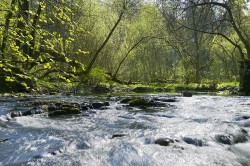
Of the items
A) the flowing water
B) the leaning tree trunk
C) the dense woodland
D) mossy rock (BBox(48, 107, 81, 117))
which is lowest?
the flowing water

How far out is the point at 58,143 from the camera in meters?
4.10

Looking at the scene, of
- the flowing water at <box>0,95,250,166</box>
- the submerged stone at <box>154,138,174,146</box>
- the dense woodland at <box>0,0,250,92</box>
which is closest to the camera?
the flowing water at <box>0,95,250,166</box>

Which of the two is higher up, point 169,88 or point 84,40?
point 84,40

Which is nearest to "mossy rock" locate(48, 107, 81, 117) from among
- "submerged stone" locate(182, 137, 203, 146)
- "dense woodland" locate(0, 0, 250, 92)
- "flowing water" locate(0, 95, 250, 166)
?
"flowing water" locate(0, 95, 250, 166)

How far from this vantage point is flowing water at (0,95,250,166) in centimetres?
334

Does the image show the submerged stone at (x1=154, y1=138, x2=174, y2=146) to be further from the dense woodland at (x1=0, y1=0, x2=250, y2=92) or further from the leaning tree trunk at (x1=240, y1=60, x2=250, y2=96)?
the leaning tree trunk at (x1=240, y1=60, x2=250, y2=96)

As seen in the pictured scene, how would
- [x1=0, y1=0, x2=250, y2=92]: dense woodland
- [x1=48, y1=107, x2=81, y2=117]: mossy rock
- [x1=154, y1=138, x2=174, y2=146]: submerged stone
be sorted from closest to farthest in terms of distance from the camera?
[x1=154, y1=138, x2=174, y2=146]: submerged stone < [x1=48, y1=107, x2=81, y2=117]: mossy rock < [x1=0, y1=0, x2=250, y2=92]: dense woodland

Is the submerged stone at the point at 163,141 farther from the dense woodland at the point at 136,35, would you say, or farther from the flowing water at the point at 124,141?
the dense woodland at the point at 136,35

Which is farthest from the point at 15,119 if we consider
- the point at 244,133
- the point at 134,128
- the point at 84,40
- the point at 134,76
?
the point at 134,76

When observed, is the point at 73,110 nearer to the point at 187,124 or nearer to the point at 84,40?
the point at 187,124

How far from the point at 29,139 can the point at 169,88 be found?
13914mm

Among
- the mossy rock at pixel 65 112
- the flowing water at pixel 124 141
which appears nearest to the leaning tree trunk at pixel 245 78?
the flowing water at pixel 124 141

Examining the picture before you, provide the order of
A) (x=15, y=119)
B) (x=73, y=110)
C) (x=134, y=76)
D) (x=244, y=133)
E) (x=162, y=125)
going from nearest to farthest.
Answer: (x=244, y=133)
(x=162, y=125)
(x=15, y=119)
(x=73, y=110)
(x=134, y=76)

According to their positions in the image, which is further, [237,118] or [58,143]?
[237,118]
